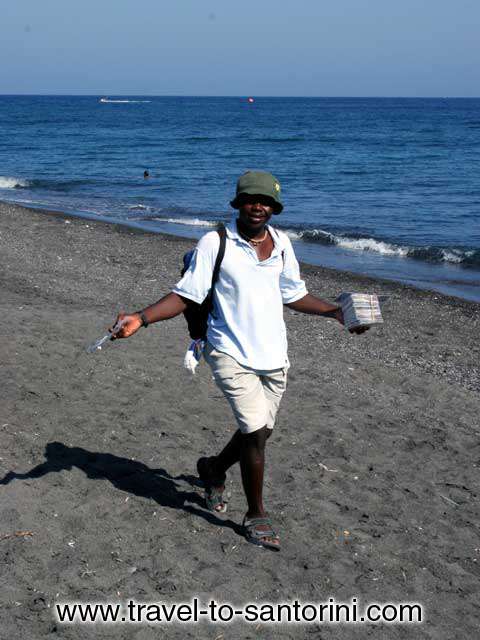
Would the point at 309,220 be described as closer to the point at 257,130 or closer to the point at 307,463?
the point at 307,463

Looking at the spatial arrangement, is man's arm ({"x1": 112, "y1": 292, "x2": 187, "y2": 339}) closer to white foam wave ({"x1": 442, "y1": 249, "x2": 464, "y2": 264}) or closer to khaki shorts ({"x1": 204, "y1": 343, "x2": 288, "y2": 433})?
khaki shorts ({"x1": 204, "y1": 343, "x2": 288, "y2": 433})

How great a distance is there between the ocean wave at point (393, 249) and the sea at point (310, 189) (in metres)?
0.03

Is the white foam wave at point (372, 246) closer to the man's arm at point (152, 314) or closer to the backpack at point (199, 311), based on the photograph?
the backpack at point (199, 311)

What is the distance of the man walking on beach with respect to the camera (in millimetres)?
4160

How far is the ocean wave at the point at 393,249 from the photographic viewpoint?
55.0ft

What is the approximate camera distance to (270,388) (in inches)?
175

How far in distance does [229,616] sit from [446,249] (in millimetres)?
14317

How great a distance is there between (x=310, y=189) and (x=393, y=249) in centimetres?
1124

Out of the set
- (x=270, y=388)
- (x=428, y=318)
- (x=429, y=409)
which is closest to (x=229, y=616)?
(x=270, y=388)

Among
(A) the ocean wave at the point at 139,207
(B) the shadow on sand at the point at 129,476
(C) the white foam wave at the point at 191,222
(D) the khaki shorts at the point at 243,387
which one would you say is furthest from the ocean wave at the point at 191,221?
(D) the khaki shorts at the point at 243,387

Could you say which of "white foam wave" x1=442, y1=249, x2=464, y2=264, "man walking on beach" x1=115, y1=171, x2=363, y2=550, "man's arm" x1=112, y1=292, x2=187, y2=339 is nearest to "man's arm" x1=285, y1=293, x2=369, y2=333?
"man walking on beach" x1=115, y1=171, x2=363, y2=550

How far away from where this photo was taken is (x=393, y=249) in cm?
1759

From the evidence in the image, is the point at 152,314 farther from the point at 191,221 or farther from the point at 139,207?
the point at 139,207

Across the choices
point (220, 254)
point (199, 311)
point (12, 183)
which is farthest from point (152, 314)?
point (12, 183)
